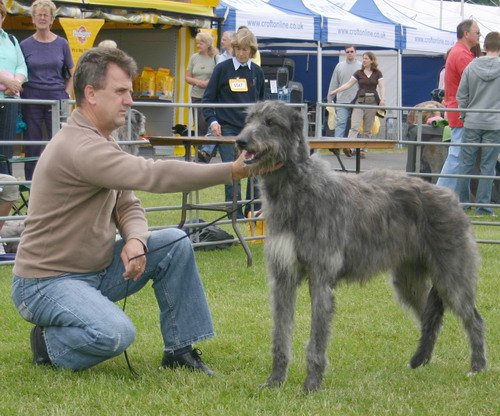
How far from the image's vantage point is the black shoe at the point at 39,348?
14.4ft

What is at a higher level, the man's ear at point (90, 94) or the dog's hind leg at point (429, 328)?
the man's ear at point (90, 94)

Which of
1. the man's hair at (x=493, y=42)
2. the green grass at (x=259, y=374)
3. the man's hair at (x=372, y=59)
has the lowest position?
the green grass at (x=259, y=374)

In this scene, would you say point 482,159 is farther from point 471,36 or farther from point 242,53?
point 242,53

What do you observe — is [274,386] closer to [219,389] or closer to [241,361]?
[219,389]

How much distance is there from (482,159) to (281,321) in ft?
19.8

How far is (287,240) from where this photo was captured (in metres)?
4.11

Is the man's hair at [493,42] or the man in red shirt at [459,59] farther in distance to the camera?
the man in red shirt at [459,59]

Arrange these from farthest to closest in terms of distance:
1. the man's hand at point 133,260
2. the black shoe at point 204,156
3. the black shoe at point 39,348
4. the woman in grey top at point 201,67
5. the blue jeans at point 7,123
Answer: the woman in grey top at point 201,67 < the black shoe at point 204,156 < the blue jeans at point 7,123 < the black shoe at point 39,348 < the man's hand at point 133,260

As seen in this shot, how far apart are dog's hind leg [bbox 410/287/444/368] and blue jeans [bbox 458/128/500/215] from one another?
16.2 ft

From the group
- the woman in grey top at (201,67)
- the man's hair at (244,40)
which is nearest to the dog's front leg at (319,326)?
the man's hair at (244,40)

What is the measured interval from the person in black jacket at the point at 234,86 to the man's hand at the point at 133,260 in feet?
14.4

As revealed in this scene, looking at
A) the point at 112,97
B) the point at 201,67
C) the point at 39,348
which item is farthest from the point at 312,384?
the point at 201,67

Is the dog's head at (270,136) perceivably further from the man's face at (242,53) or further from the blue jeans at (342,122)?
the blue jeans at (342,122)

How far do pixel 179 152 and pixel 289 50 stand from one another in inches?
346
